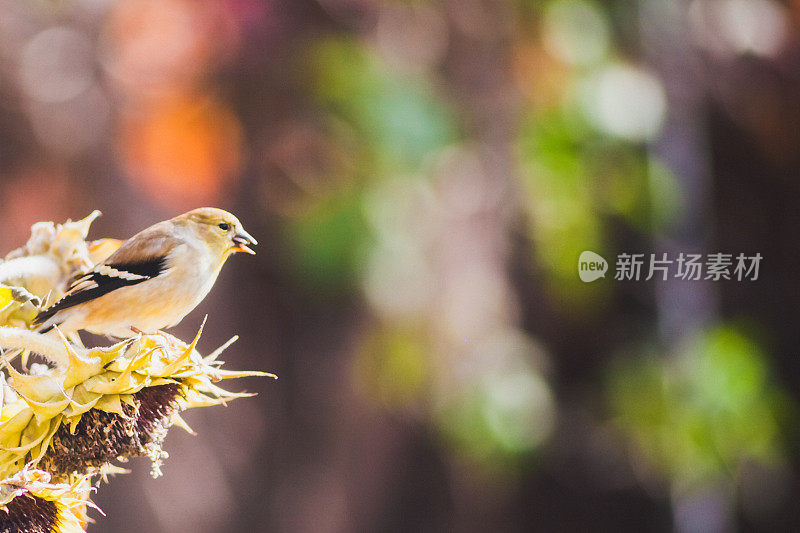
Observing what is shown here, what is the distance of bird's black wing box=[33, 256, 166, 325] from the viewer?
59 cm

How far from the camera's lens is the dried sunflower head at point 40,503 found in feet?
1.88

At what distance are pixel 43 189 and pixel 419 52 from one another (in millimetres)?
Answer: 1148

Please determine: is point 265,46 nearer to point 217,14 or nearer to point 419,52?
point 217,14

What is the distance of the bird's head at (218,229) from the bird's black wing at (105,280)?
0.05m

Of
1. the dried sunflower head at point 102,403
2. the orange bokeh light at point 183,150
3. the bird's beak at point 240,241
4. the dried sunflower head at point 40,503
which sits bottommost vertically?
the dried sunflower head at point 40,503

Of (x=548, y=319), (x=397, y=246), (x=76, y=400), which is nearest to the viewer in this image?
(x=76, y=400)

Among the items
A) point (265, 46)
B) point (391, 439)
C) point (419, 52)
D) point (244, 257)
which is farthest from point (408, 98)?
point (391, 439)

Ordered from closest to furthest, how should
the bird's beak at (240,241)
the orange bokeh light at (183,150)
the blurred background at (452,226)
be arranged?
the bird's beak at (240,241) → the blurred background at (452,226) → the orange bokeh light at (183,150)

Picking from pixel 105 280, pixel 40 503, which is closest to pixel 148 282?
pixel 105 280

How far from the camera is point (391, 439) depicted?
2.29 metres
